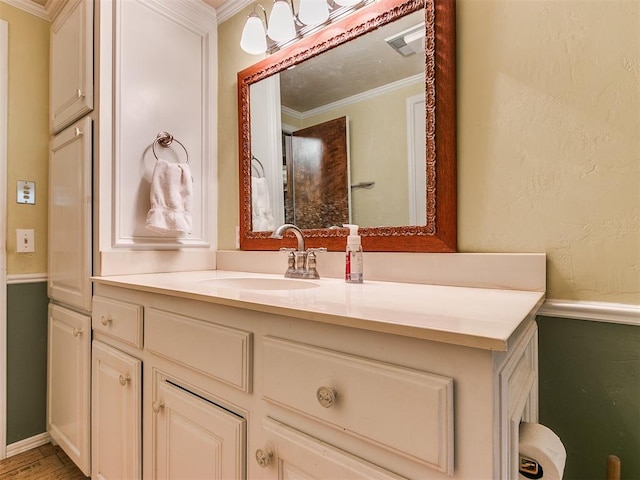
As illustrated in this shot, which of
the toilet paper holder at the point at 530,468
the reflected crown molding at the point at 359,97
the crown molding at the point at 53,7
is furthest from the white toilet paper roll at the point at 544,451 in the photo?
the crown molding at the point at 53,7

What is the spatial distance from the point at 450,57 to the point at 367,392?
37.1 inches

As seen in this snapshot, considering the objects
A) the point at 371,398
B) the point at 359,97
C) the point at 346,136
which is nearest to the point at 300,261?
the point at 346,136

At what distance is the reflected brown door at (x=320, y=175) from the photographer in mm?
1288

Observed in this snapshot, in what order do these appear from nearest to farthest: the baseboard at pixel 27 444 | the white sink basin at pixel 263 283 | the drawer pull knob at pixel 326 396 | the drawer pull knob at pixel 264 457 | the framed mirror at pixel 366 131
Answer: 1. the drawer pull knob at pixel 326 396
2. the drawer pull knob at pixel 264 457
3. the framed mirror at pixel 366 131
4. the white sink basin at pixel 263 283
5. the baseboard at pixel 27 444

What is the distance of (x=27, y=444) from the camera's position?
66.1 inches

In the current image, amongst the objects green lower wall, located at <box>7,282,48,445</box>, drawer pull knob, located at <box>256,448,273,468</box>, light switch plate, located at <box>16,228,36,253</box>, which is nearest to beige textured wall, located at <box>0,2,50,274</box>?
light switch plate, located at <box>16,228,36,253</box>

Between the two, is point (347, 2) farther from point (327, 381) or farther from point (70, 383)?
point (70, 383)

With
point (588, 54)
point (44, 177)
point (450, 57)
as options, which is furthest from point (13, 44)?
point (588, 54)

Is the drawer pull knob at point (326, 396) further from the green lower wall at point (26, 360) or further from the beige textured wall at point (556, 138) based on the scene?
the green lower wall at point (26, 360)

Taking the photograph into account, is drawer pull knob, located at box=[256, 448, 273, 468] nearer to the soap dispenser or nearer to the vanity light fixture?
the soap dispenser

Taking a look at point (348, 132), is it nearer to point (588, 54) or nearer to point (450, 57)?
point (450, 57)

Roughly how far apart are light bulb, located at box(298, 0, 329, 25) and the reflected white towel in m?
0.63

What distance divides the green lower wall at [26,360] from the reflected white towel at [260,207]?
3.61 feet

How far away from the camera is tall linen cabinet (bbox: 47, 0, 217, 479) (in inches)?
53.9
